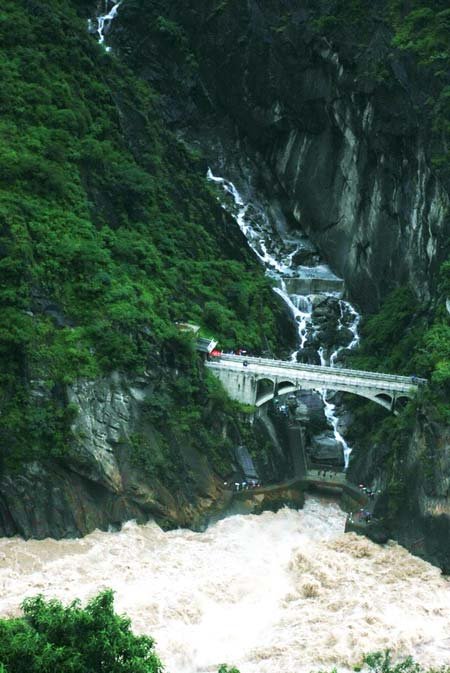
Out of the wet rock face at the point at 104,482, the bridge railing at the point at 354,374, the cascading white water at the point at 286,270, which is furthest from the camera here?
the cascading white water at the point at 286,270

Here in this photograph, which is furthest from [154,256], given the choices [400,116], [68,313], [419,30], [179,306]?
[419,30]

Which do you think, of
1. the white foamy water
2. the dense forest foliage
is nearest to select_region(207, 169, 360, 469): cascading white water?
the white foamy water

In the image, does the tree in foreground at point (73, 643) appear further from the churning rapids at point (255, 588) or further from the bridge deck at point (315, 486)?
the bridge deck at point (315, 486)

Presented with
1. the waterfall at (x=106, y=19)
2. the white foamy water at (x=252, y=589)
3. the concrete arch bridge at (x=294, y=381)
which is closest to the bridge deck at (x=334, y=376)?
the concrete arch bridge at (x=294, y=381)

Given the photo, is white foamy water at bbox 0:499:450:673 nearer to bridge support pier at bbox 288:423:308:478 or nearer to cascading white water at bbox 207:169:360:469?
bridge support pier at bbox 288:423:308:478

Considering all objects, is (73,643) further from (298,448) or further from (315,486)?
(298,448)

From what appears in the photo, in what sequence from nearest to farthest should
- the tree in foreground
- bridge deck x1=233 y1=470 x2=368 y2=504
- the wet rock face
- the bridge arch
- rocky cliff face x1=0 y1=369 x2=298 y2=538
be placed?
1. the tree in foreground
2. the wet rock face
3. rocky cliff face x1=0 y1=369 x2=298 y2=538
4. bridge deck x1=233 y1=470 x2=368 y2=504
5. the bridge arch

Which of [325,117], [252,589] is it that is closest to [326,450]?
[252,589]

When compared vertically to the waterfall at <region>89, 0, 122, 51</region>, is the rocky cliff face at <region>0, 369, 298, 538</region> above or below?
below
